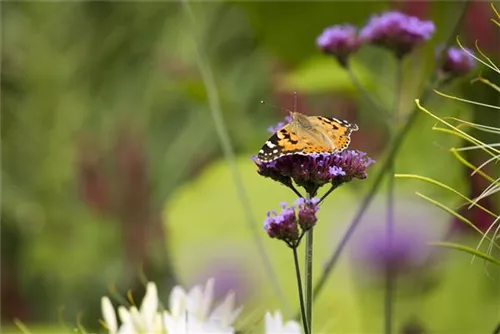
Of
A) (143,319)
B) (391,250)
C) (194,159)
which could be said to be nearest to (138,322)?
(143,319)

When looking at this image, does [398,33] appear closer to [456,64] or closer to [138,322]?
[456,64]

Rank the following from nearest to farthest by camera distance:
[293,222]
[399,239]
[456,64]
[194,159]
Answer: [293,222], [456,64], [399,239], [194,159]

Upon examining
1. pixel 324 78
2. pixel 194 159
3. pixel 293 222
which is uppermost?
pixel 194 159

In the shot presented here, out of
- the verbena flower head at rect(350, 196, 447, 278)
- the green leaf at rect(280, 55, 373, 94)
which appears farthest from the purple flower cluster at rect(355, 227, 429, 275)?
the green leaf at rect(280, 55, 373, 94)

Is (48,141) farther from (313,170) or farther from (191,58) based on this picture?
(313,170)

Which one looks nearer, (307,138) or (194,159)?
(307,138)

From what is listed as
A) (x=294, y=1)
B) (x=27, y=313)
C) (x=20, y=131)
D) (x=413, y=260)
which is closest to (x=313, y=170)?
(x=413, y=260)

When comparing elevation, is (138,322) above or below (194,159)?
below

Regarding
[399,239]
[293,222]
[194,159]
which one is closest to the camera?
[293,222]
